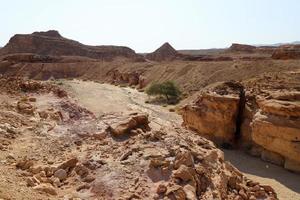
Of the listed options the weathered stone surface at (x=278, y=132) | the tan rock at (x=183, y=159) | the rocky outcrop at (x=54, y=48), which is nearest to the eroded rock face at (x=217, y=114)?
the weathered stone surface at (x=278, y=132)

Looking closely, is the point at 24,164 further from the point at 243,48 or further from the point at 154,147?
Result: the point at 243,48

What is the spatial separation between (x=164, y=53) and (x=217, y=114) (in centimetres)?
6097

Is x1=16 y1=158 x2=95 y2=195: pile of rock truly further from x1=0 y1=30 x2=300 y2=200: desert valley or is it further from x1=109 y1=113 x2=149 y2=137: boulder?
x1=109 y1=113 x2=149 y2=137: boulder

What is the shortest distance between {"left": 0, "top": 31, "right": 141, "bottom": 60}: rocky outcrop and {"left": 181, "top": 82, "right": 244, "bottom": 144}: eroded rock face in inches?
2380

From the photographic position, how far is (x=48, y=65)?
2509 inches

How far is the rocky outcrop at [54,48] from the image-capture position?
8106 cm

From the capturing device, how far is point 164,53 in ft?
263

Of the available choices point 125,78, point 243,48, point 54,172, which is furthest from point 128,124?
point 243,48

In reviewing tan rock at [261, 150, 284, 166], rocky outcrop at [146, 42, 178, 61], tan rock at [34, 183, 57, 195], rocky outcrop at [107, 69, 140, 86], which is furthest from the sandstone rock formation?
rocky outcrop at [146, 42, 178, 61]

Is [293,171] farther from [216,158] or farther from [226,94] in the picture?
[216,158]

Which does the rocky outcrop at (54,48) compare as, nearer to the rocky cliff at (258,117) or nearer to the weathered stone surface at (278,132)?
the rocky cliff at (258,117)

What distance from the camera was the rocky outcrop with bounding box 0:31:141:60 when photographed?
8106cm

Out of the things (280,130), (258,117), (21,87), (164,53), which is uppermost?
(21,87)

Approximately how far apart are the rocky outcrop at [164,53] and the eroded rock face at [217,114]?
2215 inches
